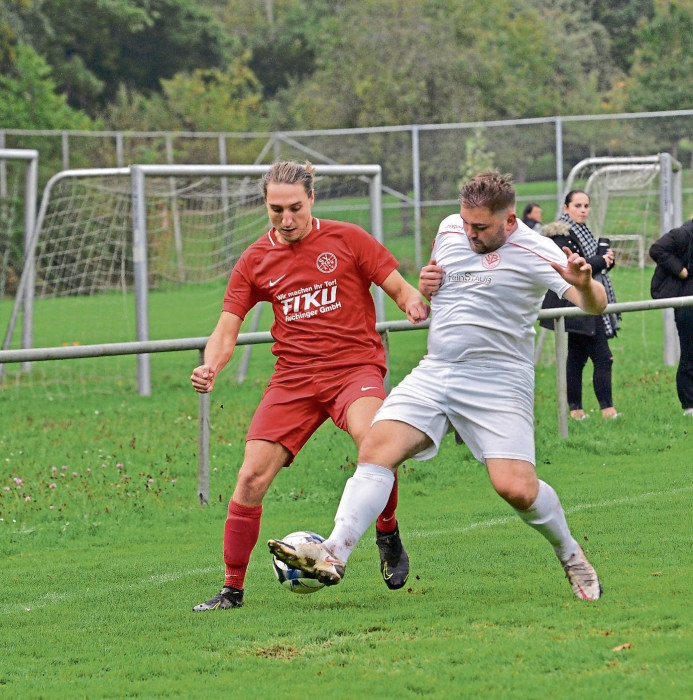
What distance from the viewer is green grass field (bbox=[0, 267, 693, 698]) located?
4.53 meters

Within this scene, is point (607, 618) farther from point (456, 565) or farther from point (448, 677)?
point (456, 565)

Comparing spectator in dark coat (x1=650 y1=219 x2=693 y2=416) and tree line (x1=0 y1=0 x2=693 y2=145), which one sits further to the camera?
tree line (x1=0 y1=0 x2=693 y2=145)

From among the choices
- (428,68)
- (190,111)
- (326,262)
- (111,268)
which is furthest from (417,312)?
(190,111)

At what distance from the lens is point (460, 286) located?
5414 millimetres

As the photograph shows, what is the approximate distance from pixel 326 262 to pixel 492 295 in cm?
95

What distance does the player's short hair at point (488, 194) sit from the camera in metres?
5.16

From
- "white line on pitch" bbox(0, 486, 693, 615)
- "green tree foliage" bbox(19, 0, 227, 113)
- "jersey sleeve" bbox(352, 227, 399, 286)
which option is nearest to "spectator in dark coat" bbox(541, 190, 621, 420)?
"white line on pitch" bbox(0, 486, 693, 615)

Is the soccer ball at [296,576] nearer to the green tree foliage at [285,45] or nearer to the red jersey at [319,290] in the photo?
the red jersey at [319,290]

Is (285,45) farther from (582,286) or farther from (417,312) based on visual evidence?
(582,286)

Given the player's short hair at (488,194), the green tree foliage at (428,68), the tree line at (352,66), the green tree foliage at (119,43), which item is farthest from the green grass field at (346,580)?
the green tree foliage at (119,43)

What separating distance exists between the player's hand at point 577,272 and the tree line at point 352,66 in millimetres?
30200

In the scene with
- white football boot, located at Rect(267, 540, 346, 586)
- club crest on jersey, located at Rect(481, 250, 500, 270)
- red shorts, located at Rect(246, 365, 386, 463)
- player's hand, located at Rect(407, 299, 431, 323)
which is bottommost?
white football boot, located at Rect(267, 540, 346, 586)

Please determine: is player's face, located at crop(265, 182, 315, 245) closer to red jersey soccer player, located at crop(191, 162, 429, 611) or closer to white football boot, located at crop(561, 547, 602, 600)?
red jersey soccer player, located at crop(191, 162, 429, 611)

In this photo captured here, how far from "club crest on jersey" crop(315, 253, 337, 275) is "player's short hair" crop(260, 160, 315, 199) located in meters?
0.31
